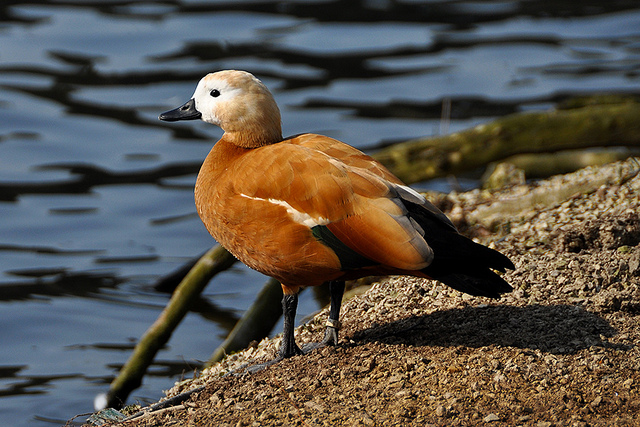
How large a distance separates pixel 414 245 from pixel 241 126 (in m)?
1.21

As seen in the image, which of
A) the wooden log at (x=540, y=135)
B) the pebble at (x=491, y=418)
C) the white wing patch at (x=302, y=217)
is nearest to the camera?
the pebble at (x=491, y=418)

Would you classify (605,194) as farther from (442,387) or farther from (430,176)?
(442,387)

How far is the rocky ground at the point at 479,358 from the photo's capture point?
10.9 feet

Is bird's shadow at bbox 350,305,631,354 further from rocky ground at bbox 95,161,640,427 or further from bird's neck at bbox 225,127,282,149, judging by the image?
bird's neck at bbox 225,127,282,149

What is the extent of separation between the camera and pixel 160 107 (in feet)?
38.1

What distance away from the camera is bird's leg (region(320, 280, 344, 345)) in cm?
408

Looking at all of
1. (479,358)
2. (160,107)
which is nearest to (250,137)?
(479,358)

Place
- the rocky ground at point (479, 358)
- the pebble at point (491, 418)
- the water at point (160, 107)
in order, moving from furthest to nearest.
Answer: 1. the water at point (160, 107)
2. the rocky ground at point (479, 358)
3. the pebble at point (491, 418)

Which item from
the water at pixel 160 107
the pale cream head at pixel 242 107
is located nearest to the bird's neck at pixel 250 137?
the pale cream head at pixel 242 107

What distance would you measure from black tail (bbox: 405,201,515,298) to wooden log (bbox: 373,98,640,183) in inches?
147

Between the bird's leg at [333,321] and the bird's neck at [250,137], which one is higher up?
the bird's neck at [250,137]

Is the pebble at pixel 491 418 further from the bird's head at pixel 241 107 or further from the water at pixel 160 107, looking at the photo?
the water at pixel 160 107

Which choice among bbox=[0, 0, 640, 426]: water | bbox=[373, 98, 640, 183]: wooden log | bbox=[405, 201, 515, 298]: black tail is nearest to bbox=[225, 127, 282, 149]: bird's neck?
bbox=[405, 201, 515, 298]: black tail

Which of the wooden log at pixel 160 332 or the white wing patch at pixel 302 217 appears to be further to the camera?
the wooden log at pixel 160 332
